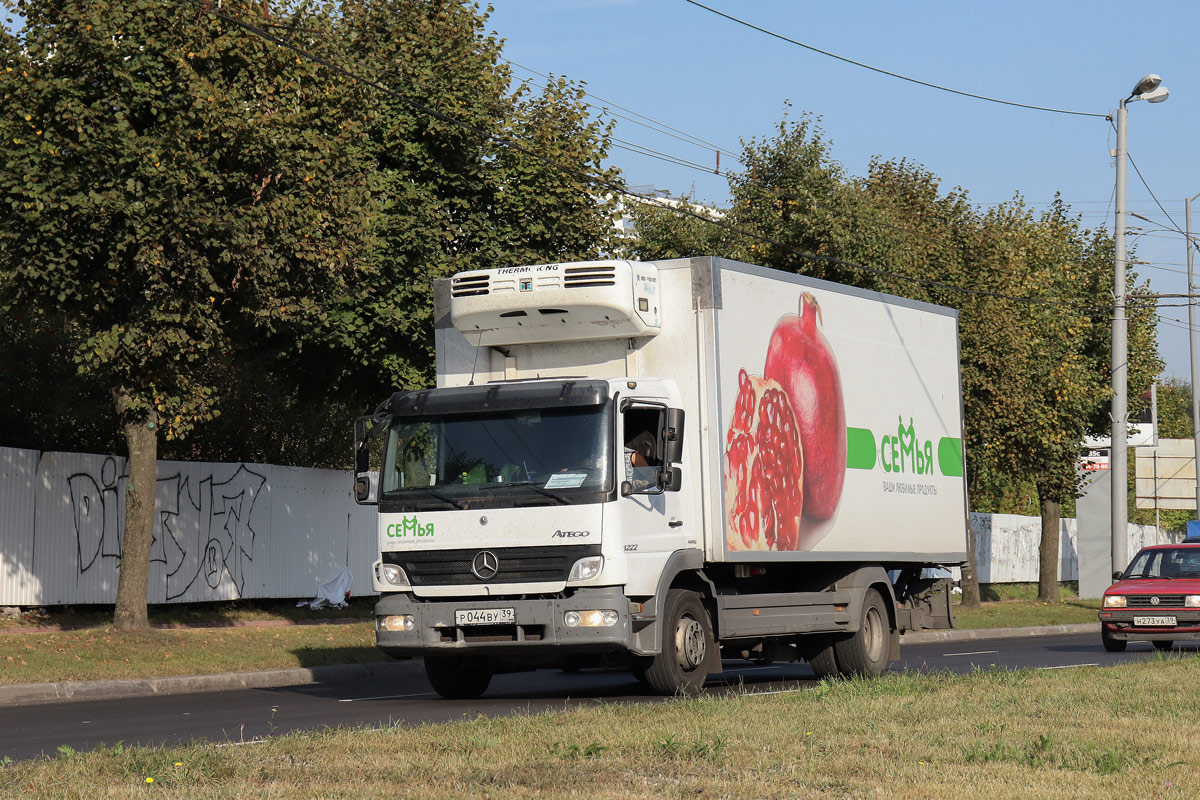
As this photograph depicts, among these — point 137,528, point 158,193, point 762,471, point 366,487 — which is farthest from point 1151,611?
point 158,193

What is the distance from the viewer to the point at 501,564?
500 inches

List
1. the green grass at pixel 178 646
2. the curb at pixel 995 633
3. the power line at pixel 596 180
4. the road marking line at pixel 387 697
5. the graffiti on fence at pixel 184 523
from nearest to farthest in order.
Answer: the road marking line at pixel 387 697 → the green grass at pixel 178 646 → the power line at pixel 596 180 → the graffiti on fence at pixel 184 523 → the curb at pixel 995 633

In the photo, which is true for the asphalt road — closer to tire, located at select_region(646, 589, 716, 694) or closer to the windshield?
tire, located at select_region(646, 589, 716, 694)

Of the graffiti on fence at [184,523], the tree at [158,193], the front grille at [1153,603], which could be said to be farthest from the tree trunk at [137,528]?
the front grille at [1153,603]

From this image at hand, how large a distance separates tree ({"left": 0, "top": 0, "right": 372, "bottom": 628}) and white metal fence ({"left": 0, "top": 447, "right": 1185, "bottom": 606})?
362 centimetres

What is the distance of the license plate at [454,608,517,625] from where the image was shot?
1261 cm

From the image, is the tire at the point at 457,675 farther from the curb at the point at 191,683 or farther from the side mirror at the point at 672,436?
the curb at the point at 191,683

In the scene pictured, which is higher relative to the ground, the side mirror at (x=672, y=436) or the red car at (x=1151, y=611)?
the side mirror at (x=672, y=436)

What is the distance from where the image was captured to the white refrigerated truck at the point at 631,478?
12586 millimetres

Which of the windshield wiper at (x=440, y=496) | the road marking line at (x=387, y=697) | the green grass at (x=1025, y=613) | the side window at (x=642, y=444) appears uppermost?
the side window at (x=642, y=444)

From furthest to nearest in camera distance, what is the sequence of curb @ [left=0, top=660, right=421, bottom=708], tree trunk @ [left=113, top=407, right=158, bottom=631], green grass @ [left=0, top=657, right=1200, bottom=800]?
tree trunk @ [left=113, top=407, right=158, bottom=631] < curb @ [left=0, top=660, right=421, bottom=708] < green grass @ [left=0, top=657, right=1200, bottom=800]

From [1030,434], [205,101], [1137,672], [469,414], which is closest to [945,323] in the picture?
[1137,672]

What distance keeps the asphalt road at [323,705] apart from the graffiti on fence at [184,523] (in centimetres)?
695

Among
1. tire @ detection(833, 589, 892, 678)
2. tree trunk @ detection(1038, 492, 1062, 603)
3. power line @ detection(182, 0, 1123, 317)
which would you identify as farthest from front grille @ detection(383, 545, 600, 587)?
tree trunk @ detection(1038, 492, 1062, 603)
